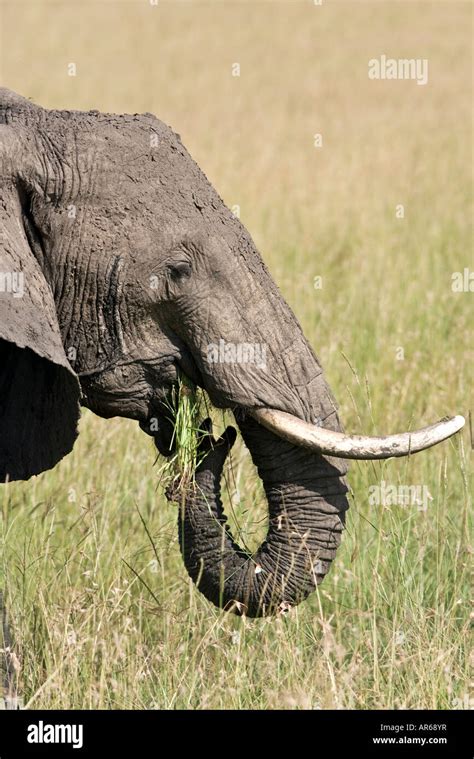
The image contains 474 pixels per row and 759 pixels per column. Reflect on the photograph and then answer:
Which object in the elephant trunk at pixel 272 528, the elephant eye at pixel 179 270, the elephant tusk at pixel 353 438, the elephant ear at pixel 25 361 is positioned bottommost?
the elephant trunk at pixel 272 528

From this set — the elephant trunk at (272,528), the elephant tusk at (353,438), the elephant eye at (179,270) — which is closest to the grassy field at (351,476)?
the elephant trunk at (272,528)

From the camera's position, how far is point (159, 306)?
13.0 ft

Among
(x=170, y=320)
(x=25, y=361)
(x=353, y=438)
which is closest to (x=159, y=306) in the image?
(x=170, y=320)

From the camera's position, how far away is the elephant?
12.8 ft

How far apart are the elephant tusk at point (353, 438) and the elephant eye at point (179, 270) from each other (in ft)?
1.52

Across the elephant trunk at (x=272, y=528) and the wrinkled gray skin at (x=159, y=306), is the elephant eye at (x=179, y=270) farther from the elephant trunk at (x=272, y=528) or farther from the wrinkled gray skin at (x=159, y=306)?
the elephant trunk at (x=272, y=528)

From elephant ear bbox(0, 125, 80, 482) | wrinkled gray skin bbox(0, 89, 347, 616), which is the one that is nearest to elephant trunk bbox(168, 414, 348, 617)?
wrinkled gray skin bbox(0, 89, 347, 616)

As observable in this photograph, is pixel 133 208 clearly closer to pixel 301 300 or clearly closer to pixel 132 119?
pixel 132 119

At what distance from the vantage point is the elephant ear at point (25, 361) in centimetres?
366

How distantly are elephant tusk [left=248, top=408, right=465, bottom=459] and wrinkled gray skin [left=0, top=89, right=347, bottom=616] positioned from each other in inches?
2.3

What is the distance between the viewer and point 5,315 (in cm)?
360

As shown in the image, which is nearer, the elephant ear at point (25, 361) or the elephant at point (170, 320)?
the elephant ear at point (25, 361)

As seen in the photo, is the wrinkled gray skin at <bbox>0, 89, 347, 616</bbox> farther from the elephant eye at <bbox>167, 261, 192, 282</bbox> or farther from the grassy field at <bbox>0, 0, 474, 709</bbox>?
the grassy field at <bbox>0, 0, 474, 709</bbox>
